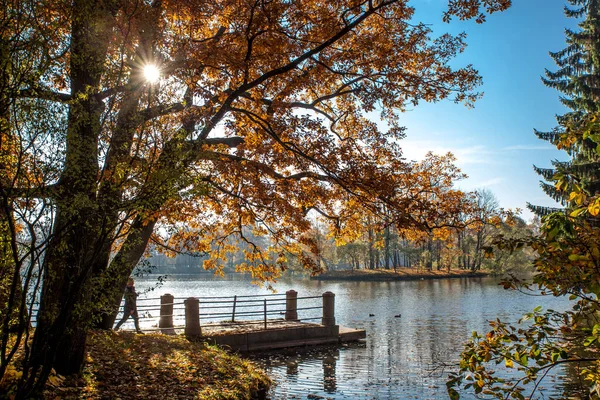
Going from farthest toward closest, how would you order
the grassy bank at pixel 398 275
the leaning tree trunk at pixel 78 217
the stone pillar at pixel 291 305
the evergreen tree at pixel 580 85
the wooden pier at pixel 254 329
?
the grassy bank at pixel 398 275
the evergreen tree at pixel 580 85
the stone pillar at pixel 291 305
the wooden pier at pixel 254 329
the leaning tree trunk at pixel 78 217

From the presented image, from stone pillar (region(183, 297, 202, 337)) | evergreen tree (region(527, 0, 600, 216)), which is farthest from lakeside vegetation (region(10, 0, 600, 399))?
evergreen tree (region(527, 0, 600, 216))

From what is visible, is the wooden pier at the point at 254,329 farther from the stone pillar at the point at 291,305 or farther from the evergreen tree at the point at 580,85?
the evergreen tree at the point at 580,85

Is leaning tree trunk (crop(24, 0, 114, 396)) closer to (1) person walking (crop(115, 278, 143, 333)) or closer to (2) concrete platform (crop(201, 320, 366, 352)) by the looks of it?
(1) person walking (crop(115, 278, 143, 333))

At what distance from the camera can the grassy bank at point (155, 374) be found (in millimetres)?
7379

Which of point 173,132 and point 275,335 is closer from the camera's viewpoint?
point 173,132

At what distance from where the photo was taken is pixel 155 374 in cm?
878

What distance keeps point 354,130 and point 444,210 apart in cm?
396

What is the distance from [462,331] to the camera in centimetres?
2150

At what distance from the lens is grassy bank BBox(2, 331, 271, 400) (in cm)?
738

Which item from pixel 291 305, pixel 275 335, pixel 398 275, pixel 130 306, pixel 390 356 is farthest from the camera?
pixel 398 275

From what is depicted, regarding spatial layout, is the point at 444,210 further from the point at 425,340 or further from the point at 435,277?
the point at 435,277

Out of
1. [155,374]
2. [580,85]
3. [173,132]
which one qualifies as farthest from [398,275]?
[173,132]

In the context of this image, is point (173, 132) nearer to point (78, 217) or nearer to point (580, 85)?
point (78, 217)

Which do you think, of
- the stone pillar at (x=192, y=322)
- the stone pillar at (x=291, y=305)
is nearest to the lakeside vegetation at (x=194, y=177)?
the stone pillar at (x=192, y=322)
